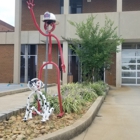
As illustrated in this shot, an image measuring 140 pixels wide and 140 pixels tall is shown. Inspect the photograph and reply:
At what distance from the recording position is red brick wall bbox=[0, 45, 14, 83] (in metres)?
22.3

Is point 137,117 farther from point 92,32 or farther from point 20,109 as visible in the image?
point 92,32

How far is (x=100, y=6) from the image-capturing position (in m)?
21.8

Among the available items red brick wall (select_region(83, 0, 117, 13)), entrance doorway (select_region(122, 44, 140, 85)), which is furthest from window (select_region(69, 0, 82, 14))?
entrance doorway (select_region(122, 44, 140, 85))

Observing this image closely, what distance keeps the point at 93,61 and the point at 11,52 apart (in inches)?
475

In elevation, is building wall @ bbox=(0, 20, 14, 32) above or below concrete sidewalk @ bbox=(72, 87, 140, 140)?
above

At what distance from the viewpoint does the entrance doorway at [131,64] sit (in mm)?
20609

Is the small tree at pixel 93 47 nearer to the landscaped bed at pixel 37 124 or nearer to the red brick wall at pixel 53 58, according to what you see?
the landscaped bed at pixel 37 124

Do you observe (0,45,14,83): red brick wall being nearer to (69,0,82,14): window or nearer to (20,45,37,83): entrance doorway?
(20,45,37,83): entrance doorway

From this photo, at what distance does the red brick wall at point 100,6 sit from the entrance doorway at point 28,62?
6.57 m

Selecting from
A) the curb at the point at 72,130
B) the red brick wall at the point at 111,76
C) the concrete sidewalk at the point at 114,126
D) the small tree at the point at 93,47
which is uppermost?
the small tree at the point at 93,47

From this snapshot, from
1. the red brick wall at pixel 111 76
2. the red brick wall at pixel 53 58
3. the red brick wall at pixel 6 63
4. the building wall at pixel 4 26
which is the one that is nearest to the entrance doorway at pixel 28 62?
the red brick wall at pixel 53 58

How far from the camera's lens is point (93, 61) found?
41.8 feet

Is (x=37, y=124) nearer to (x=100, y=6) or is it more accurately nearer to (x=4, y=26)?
(x=100, y=6)

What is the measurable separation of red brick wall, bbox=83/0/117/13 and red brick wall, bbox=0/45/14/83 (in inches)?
333
